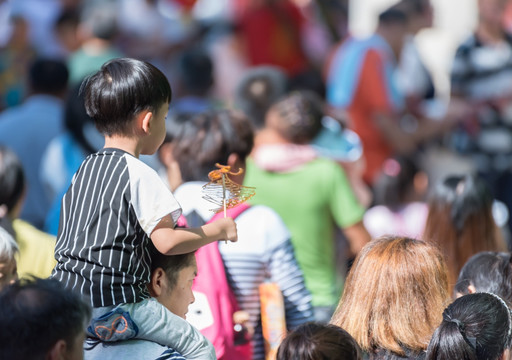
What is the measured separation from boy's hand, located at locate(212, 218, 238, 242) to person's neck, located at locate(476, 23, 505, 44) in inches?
208

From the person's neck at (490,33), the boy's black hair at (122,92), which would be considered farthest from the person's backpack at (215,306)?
the person's neck at (490,33)

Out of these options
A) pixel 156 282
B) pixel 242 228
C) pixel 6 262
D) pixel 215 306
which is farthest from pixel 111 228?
pixel 242 228

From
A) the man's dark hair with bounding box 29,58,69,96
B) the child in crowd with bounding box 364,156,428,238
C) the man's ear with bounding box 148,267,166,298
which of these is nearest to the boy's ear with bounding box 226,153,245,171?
the man's ear with bounding box 148,267,166,298

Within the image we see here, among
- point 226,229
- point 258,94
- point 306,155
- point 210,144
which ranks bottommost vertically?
point 226,229

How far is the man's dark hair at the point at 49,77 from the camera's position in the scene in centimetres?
650

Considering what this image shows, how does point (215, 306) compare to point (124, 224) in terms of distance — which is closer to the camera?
point (124, 224)

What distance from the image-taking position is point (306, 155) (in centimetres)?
484

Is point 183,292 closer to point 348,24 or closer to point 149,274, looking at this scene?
point 149,274

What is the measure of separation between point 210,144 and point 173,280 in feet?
3.20

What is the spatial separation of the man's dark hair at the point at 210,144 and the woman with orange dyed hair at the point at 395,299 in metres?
0.96

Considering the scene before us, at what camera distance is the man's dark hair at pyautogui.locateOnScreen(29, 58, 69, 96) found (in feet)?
21.3

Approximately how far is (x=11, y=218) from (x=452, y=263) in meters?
2.20

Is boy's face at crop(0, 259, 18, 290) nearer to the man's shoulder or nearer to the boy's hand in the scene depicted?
the man's shoulder

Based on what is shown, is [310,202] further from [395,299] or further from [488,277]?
[395,299]
